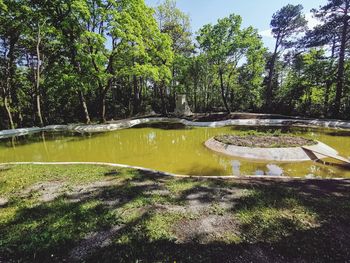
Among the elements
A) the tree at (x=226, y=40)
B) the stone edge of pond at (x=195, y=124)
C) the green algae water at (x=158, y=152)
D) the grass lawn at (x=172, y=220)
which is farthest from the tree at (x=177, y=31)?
the grass lawn at (x=172, y=220)

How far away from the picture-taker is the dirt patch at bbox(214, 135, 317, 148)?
9164 mm

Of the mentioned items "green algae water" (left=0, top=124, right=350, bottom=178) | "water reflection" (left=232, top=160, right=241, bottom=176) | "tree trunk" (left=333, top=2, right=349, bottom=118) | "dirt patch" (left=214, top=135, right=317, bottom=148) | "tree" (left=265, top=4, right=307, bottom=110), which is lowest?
"water reflection" (left=232, top=160, right=241, bottom=176)

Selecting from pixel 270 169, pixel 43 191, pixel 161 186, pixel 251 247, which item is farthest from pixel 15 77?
pixel 251 247

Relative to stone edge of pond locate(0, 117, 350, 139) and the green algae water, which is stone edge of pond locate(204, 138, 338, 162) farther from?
stone edge of pond locate(0, 117, 350, 139)

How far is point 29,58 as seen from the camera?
1953 centimetres

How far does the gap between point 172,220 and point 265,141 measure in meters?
7.25

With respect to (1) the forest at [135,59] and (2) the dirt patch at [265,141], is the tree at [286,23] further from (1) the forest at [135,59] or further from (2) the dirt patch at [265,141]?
(2) the dirt patch at [265,141]

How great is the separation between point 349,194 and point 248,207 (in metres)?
2.58

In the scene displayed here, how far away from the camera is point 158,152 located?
995 cm

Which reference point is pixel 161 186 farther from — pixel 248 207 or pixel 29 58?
pixel 29 58

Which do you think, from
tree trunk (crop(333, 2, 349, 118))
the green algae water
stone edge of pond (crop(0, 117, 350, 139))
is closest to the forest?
tree trunk (crop(333, 2, 349, 118))

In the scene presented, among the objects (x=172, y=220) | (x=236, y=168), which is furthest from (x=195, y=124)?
(x=172, y=220)

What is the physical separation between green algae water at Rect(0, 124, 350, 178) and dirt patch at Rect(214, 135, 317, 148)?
41.9 inches

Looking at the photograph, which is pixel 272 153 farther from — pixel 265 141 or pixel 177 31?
pixel 177 31
